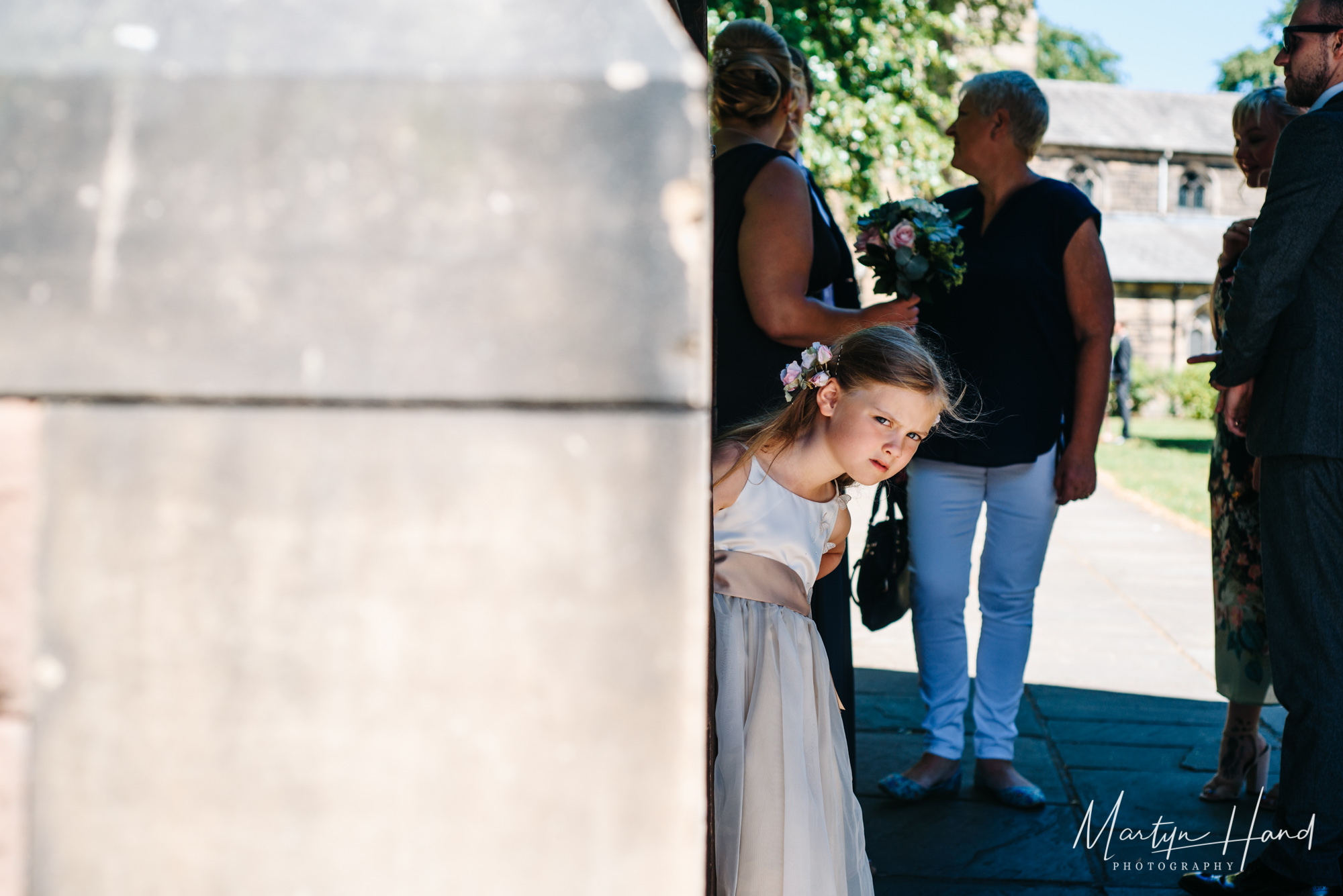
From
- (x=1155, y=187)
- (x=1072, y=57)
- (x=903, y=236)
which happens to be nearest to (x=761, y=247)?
(x=903, y=236)

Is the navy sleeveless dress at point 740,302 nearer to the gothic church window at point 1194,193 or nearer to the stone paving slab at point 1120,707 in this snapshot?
the stone paving slab at point 1120,707

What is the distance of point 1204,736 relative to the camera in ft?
12.3

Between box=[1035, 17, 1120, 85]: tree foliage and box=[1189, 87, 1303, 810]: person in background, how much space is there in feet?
154

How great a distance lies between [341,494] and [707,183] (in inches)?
16.2

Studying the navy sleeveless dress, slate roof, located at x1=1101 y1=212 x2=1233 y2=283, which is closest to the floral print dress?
the navy sleeveless dress

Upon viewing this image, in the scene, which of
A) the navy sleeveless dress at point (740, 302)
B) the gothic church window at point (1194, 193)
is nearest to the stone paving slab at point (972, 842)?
the navy sleeveless dress at point (740, 302)

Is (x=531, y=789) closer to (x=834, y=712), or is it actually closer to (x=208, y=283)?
(x=208, y=283)

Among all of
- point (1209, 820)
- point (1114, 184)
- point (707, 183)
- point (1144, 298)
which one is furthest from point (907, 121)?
point (1114, 184)

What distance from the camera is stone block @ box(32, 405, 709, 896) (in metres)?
0.93

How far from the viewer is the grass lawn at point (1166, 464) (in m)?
10.3

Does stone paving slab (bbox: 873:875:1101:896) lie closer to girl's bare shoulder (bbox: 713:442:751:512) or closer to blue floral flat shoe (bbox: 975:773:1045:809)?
blue floral flat shoe (bbox: 975:773:1045:809)

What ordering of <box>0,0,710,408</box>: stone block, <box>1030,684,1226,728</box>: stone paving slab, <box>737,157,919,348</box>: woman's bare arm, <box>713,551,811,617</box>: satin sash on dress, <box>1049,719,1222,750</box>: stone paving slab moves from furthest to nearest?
<box>1030,684,1226,728</box>: stone paving slab, <box>1049,719,1222,750</box>: stone paving slab, <box>737,157,919,348</box>: woman's bare arm, <box>713,551,811,617</box>: satin sash on dress, <box>0,0,710,408</box>: stone block

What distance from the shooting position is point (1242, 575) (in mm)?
3139

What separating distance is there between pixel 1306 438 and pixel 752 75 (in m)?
1.51
